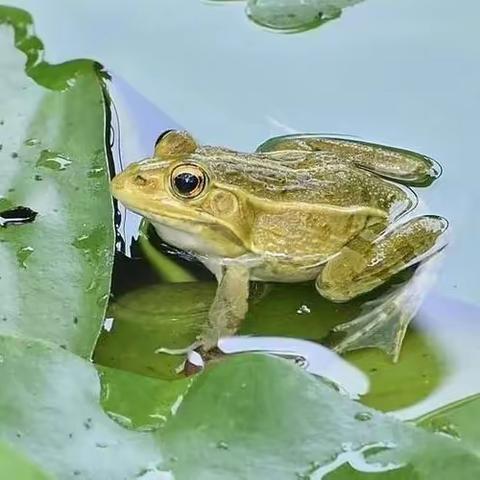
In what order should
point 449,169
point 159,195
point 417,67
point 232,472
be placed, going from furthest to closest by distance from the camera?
point 417,67
point 449,169
point 159,195
point 232,472

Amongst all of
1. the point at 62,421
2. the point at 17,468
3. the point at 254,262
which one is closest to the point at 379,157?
the point at 254,262

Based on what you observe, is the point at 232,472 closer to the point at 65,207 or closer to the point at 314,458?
the point at 314,458

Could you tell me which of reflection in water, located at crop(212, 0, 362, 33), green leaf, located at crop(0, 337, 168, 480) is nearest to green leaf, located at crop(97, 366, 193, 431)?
green leaf, located at crop(0, 337, 168, 480)

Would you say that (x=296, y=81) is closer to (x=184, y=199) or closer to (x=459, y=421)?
(x=184, y=199)

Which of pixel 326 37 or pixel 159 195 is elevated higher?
pixel 326 37

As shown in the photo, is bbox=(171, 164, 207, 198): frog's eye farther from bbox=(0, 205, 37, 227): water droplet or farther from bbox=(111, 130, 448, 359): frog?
bbox=(0, 205, 37, 227): water droplet

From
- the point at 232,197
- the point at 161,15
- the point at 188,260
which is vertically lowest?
the point at 188,260

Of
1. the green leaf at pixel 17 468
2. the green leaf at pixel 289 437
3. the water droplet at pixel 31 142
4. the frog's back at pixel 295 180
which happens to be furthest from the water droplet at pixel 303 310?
the green leaf at pixel 17 468

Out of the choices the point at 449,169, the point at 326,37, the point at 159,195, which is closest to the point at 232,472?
the point at 159,195
